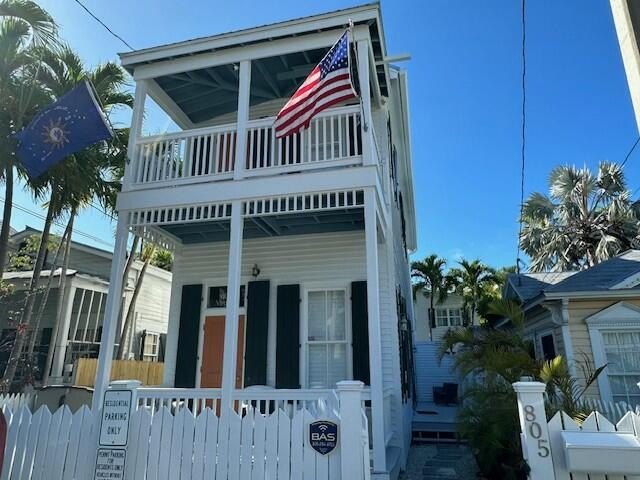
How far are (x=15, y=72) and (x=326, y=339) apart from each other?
7486 mm

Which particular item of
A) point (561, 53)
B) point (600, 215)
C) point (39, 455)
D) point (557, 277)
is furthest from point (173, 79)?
point (600, 215)

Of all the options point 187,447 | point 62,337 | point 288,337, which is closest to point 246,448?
point 187,447

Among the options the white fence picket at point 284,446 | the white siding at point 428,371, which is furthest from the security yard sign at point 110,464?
the white siding at point 428,371

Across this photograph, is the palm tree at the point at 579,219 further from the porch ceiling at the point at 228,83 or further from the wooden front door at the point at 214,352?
the wooden front door at the point at 214,352

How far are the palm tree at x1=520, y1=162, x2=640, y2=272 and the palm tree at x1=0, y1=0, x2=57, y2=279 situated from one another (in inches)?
718

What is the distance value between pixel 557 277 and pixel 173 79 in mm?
11254

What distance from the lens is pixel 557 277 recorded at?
1178 centimetres

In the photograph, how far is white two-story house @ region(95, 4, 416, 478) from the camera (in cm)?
645

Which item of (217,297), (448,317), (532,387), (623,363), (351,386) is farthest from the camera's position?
(448,317)

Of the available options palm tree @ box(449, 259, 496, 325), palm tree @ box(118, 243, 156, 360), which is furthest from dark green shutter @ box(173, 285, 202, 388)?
palm tree @ box(449, 259, 496, 325)

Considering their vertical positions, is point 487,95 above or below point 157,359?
above

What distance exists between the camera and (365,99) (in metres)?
6.46

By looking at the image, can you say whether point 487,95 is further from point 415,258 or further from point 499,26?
point 415,258

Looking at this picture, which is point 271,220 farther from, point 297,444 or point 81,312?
point 81,312
